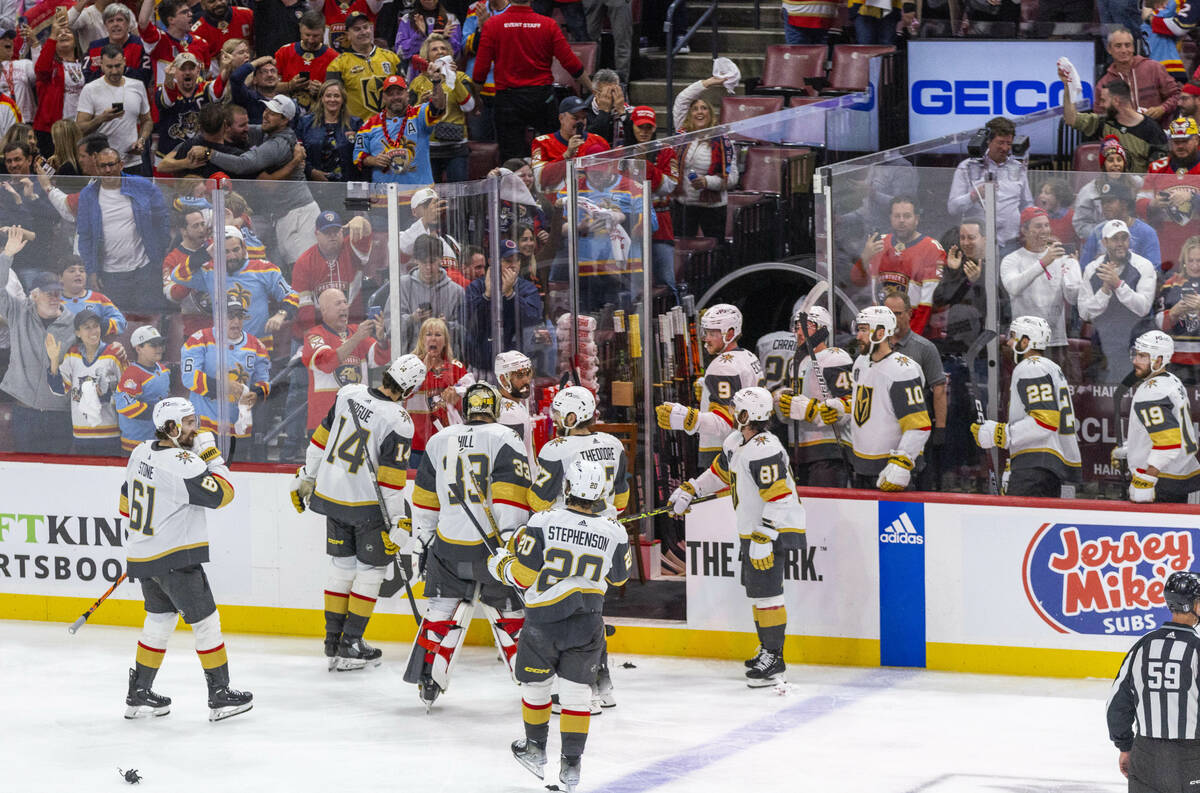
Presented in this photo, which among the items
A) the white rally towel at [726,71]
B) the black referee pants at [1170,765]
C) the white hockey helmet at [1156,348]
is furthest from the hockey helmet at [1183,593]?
the white rally towel at [726,71]

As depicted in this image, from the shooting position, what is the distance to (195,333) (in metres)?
9.52

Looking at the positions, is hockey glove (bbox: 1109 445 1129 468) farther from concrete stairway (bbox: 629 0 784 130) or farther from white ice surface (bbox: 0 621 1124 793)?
concrete stairway (bbox: 629 0 784 130)

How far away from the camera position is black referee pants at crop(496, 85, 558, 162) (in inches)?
473

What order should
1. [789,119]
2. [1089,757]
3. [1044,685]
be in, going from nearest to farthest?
[1089,757] → [1044,685] → [789,119]

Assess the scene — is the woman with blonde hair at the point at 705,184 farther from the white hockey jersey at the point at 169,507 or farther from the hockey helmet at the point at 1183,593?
the hockey helmet at the point at 1183,593

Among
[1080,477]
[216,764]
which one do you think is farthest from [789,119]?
[216,764]

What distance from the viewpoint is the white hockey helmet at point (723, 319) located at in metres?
9.02

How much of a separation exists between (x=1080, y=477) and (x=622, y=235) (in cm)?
268

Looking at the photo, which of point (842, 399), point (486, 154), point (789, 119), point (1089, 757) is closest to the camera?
point (1089, 757)

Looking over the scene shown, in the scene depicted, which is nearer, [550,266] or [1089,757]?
[1089,757]

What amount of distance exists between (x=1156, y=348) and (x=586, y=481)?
9.97 feet

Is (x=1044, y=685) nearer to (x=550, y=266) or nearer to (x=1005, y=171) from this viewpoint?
(x=1005, y=171)

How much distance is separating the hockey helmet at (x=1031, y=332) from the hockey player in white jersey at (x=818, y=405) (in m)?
0.90

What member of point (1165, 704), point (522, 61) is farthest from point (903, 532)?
point (522, 61)
